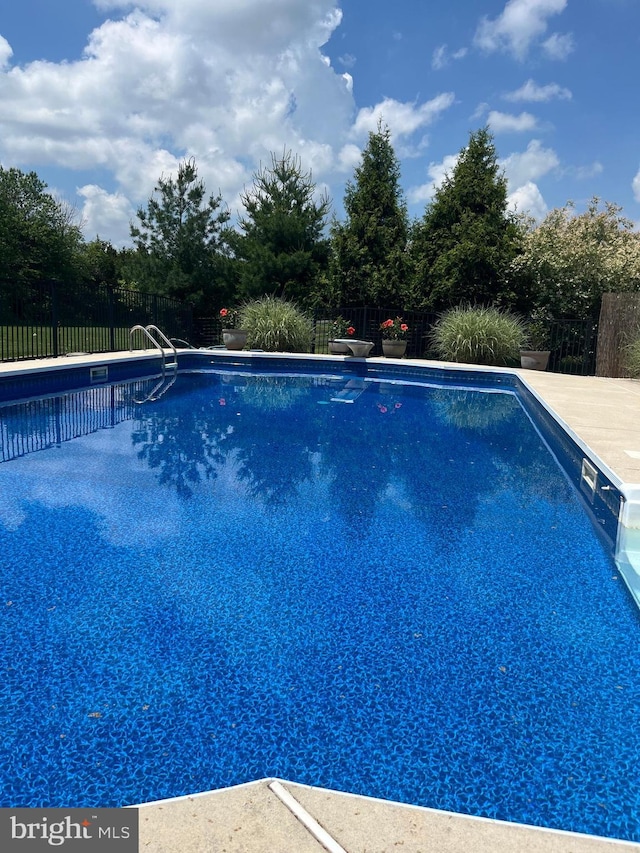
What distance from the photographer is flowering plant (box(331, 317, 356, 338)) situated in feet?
51.4

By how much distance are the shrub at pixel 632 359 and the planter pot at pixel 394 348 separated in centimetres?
537

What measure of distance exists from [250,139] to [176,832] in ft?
66.4

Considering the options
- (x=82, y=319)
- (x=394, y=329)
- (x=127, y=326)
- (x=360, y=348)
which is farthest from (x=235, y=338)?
(x=394, y=329)

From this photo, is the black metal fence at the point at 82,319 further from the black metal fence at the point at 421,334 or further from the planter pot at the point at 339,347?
the planter pot at the point at 339,347

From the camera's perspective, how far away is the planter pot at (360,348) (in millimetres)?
14195

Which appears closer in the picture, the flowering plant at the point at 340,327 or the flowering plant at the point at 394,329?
the flowering plant at the point at 394,329

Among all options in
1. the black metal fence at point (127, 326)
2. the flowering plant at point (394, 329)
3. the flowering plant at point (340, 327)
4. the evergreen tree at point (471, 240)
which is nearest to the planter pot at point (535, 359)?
the black metal fence at point (127, 326)

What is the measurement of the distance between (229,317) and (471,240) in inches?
275

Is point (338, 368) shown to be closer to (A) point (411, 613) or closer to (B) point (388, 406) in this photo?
(B) point (388, 406)

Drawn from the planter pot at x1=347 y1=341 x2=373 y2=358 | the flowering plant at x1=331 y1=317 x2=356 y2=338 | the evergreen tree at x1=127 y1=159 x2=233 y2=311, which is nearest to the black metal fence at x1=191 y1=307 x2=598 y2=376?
the flowering plant at x1=331 y1=317 x2=356 y2=338

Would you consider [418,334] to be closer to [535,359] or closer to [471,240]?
[471,240]

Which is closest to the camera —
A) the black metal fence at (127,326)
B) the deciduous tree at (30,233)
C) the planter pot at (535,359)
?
the black metal fence at (127,326)

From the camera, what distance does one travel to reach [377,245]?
1606cm

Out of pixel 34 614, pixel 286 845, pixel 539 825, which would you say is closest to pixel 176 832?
pixel 286 845
